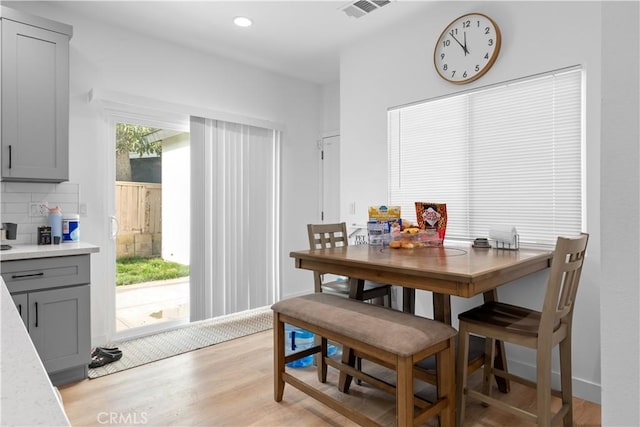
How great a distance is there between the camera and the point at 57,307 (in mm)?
2393

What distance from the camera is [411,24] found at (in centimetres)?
305

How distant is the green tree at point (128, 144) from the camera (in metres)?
3.25

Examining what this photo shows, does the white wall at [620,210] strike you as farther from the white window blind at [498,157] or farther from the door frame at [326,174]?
the door frame at [326,174]

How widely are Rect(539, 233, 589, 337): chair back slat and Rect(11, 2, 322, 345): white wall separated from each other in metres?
3.02

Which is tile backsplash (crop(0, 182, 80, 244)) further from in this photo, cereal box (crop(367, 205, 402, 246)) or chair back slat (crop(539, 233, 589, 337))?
chair back slat (crop(539, 233, 589, 337))

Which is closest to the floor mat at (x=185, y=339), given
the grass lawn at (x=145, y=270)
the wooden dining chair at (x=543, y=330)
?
the grass lawn at (x=145, y=270)

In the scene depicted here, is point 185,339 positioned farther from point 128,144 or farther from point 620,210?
point 620,210

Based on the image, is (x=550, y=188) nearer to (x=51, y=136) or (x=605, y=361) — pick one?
(x=605, y=361)

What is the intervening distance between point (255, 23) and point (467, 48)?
5.62 ft

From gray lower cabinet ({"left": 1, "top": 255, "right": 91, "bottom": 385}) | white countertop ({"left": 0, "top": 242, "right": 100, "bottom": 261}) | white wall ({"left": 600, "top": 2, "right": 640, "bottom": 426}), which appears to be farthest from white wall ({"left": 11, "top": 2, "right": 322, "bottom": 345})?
white wall ({"left": 600, "top": 2, "right": 640, "bottom": 426})

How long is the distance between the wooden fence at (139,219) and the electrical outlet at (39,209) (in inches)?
20.8

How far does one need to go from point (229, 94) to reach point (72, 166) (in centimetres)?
162

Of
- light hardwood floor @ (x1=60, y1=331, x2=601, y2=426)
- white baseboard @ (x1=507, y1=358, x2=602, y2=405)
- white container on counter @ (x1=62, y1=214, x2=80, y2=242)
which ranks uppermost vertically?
white container on counter @ (x1=62, y1=214, x2=80, y2=242)

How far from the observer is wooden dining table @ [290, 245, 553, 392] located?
64.3 inches
